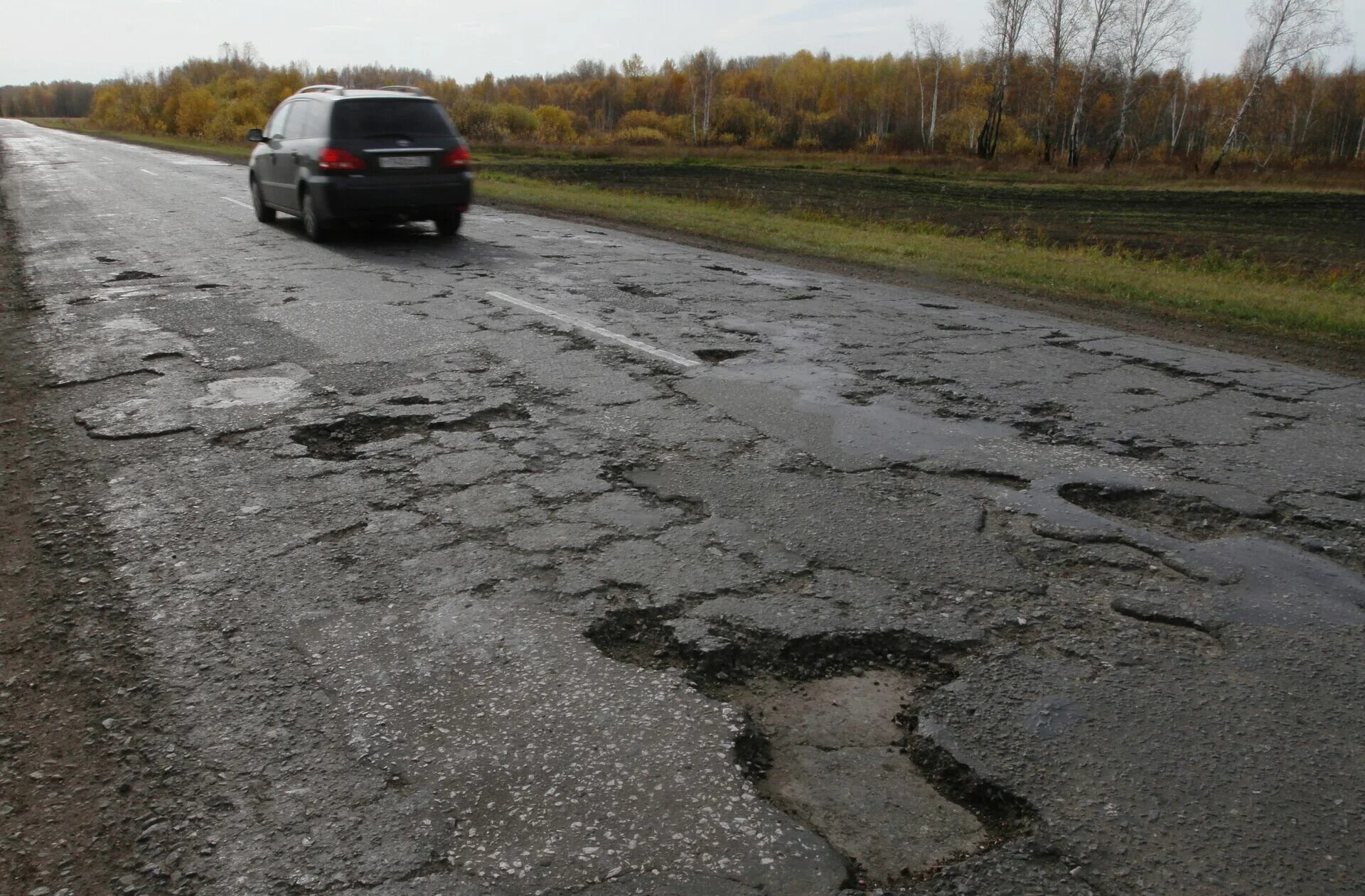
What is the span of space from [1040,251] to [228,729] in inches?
561

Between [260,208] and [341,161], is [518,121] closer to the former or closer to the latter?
[260,208]

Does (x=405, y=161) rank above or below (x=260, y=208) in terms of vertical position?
above

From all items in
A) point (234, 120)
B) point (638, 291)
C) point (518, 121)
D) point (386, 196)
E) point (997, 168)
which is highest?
point (518, 121)

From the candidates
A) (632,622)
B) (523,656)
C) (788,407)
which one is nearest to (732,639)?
(632,622)

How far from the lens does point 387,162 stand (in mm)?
10773

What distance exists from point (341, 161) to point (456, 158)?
50.4 inches

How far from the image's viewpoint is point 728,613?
2922mm

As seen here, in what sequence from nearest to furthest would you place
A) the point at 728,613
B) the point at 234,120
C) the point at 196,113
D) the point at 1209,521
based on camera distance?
1. the point at 728,613
2. the point at 1209,521
3. the point at 234,120
4. the point at 196,113

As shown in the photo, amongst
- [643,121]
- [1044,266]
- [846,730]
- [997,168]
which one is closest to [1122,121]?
[997,168]

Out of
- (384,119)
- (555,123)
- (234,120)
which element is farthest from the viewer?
(555,123)

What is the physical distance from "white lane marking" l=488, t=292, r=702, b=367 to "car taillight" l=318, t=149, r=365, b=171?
3692 millimetres

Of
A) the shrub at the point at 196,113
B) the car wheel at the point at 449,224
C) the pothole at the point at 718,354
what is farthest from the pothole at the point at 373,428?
the shrub at the point at 196,113

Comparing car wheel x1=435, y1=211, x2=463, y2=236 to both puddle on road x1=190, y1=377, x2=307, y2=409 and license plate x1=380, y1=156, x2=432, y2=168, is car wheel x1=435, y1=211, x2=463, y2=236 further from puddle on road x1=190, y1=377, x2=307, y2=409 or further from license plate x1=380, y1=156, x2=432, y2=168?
puddle on road x1=190, y1=377, x2=307, y2=409

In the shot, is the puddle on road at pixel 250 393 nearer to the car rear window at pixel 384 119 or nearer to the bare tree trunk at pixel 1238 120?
the car rear window at pixel 384 119
